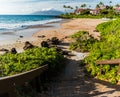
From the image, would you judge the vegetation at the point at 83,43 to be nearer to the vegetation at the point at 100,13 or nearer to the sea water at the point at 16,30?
the sea water at the point at 16,30

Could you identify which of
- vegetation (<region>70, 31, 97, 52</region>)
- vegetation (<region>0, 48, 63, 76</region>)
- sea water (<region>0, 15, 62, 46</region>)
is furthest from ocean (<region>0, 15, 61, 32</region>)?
vegetation (<region>0, 48, 63, 76</region>)

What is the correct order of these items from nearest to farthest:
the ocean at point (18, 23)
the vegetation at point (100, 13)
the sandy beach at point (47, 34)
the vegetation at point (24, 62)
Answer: the vegetation at point (24, 62) → the sandy beach at point (47, 34) → the ocean at point (18, 23) → the vegetation at point (100, 13)

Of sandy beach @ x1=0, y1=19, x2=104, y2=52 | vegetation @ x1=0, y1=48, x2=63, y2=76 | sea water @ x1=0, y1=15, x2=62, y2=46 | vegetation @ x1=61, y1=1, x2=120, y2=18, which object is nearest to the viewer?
vegetation @ x1=0, y1=48, x2=63, y2=76

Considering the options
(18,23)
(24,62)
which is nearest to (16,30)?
(18,23)

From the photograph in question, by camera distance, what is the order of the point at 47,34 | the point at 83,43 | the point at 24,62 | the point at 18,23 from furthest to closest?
the point at 18,23 → the point at 47,34 → the point at 83,43 → the point at 24,62

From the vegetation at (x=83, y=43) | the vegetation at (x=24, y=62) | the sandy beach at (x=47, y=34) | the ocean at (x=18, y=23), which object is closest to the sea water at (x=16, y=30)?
the ocean at (x=18, y=23)

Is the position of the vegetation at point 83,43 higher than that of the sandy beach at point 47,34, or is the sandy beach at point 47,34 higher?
the vegetation at point 83,43

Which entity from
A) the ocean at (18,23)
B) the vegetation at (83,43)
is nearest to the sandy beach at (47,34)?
the vegetation at (83,43)

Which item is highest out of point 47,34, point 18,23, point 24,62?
point 24,62

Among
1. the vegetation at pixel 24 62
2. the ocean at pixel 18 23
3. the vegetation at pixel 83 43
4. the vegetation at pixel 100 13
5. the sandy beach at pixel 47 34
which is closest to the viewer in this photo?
the vegetation at pixel 24 62

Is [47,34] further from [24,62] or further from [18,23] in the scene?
[18,23]

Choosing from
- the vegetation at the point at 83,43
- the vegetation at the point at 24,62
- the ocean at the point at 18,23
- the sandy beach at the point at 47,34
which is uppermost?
the vegetation at the point at 24,62

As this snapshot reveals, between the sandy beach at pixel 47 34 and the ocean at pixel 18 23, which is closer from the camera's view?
the sandy beach at pixel 47 34

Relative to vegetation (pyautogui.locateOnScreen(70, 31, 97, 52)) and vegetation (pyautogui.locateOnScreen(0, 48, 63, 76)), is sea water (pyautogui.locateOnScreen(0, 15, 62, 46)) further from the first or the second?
vegetation (pyautogui.locateOnScreen(0, 48, 63, 76))
